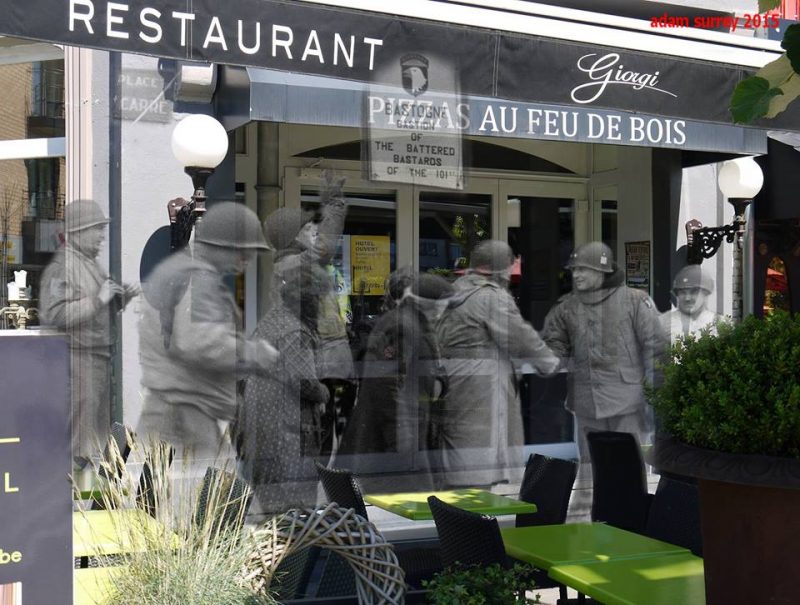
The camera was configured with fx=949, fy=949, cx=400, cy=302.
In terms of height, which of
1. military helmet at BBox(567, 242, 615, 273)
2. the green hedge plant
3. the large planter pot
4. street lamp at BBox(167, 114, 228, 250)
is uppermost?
street lamp at BBox(167, 114, 228, 250)

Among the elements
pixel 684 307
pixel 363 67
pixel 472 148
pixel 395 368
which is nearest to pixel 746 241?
pixel 684 307

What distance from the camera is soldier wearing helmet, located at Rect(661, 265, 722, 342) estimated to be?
8.33 metres

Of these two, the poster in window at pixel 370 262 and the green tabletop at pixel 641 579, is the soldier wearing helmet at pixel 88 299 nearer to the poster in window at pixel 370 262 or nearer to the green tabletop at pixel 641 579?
the poster in window at pixel 370 262

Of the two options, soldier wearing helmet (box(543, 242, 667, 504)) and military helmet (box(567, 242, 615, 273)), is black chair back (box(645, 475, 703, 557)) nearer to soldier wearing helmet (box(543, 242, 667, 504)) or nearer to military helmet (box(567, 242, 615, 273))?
soldier wearing helmet (box(543, 242, 667, 504))

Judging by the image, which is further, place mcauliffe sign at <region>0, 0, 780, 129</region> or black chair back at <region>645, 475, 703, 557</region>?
black chair back at <region>645, 475, 703, 557</region>

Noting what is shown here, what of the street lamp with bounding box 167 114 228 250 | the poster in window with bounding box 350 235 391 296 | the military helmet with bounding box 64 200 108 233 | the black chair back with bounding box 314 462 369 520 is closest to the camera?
the black chair back with bounding box 314 462 369 520

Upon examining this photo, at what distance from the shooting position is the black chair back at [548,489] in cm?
454

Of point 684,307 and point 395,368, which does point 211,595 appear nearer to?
point 395,368

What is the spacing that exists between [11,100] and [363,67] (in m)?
3.41

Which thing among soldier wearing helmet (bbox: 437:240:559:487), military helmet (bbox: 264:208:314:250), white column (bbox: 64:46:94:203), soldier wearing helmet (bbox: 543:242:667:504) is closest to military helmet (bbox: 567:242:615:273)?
soldier wearing helmet (bbox: 543:242:667:504)

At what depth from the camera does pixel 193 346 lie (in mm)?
6211

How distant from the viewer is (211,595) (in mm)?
2334

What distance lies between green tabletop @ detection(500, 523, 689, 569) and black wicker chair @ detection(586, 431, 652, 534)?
862 millimetres

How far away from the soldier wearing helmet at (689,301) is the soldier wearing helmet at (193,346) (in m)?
3.84
